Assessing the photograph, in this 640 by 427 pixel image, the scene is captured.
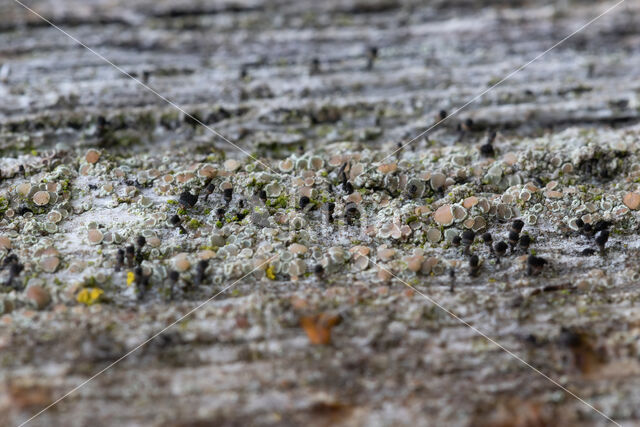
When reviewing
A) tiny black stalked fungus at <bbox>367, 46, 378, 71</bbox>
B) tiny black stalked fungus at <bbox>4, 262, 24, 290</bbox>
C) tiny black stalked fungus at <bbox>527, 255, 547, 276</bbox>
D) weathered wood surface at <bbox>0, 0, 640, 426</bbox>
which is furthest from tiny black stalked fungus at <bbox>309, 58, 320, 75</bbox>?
tiny black stalked fungus at <bbox>4, 262, 24, 290</bbox>

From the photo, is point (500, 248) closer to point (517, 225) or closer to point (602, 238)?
point (517, 225)

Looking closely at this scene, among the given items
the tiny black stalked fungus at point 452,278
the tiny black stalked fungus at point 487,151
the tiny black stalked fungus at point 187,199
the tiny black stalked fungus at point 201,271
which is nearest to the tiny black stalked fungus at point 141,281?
the tiny black stalked fungus at point 201,271

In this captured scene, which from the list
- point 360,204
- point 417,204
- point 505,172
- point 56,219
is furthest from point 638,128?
point 56,219

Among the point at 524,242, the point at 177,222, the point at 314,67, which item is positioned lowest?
the point at 524,242

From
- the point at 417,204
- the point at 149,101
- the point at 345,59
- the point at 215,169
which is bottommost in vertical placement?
the point at 417,204

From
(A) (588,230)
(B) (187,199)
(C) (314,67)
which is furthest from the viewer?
(C) (314,67)

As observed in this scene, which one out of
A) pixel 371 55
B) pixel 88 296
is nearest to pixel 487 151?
pixel 371 55

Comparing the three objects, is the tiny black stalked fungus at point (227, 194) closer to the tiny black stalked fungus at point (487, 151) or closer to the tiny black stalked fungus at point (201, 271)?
the tiny black stalked fungus at point (201, 271)

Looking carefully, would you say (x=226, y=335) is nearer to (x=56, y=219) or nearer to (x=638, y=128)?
(x=56, y=219)

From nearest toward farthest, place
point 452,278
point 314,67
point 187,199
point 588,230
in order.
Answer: point 452,278
point 588,230
point 187,199
point 314,67
